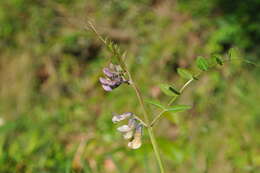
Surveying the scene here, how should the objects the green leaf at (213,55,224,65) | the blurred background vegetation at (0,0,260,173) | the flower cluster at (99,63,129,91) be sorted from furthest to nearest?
the blurred background vegetation at (0,0,260,173) < the green leaf at (213,55,224,65) < the flower cluster at (99,63,129,91)

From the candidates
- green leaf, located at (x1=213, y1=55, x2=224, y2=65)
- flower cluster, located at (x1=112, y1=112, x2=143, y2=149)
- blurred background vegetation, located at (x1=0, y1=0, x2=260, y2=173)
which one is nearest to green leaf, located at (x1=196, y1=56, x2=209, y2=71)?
green leaf, located at (x1=213, y1=55, x2=224, y2=65)

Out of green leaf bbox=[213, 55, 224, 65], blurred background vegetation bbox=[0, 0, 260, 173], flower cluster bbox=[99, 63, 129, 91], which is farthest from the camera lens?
blurred background vegetation bbox=[0, 0, 260, 173]

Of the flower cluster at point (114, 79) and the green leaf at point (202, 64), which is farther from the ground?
Answer: the flower cluster at point (114, 79)

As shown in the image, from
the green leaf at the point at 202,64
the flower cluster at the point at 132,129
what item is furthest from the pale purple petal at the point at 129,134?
the green leaf at the point at 202,64

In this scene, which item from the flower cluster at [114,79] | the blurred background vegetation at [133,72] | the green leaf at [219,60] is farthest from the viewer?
the blurred background vegetation at [133,72]

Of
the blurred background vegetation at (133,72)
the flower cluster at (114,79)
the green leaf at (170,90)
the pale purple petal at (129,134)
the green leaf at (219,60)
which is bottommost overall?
the blurred background vegetation at (133,72)

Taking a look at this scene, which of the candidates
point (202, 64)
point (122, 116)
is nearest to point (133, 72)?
point (202, 64)

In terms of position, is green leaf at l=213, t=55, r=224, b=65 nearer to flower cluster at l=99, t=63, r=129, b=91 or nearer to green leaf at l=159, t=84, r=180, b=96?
green leaf at l=159, t=84, r=180, b=96

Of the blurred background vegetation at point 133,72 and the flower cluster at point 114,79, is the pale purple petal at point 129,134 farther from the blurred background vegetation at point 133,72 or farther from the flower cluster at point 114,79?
the blurred background vegetation at point 133,72

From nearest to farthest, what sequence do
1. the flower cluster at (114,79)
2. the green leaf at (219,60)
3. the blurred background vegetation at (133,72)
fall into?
1. the flower cluster at (114,79)
2. the green leaf at (219,60)
3. the blurred background vegetation at (133,72)
